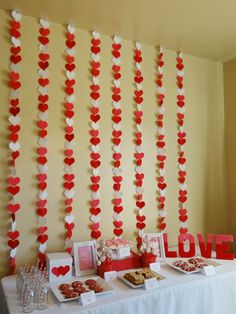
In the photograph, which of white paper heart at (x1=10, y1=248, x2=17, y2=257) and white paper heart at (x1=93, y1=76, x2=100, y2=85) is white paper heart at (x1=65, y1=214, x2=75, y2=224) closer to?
white paper heart at (x1=10, y1=248, x2=17, y2=257)

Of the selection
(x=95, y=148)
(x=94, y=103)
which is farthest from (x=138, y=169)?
(x=94, y=103)

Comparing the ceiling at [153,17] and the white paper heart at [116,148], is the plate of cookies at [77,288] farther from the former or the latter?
the ceiling at [153,17]

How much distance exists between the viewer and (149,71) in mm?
2299

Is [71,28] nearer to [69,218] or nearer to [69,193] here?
[69,193]

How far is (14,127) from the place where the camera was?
176 centimetres

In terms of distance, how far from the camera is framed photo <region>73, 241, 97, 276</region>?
5.50ft

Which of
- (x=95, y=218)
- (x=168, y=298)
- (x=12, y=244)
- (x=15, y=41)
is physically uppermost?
(x=15, y=41)

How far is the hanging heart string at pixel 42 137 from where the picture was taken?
180cm

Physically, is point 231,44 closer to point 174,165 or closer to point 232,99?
point 232,99

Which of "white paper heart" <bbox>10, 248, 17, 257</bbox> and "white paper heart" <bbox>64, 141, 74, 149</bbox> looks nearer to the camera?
"white paper heart" <bbox>10, 248, 17, 257</bbox>

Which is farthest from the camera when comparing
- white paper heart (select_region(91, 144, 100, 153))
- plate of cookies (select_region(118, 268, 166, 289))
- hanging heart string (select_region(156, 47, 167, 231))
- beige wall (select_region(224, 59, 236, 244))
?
beige wall (select_region(224, 59, 236, 244))

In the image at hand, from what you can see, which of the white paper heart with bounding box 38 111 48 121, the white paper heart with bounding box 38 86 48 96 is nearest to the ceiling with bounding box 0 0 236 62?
the white paper heart with bounding box 38 86 48 96

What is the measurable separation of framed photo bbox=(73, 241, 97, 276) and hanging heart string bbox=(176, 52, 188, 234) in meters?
0.91

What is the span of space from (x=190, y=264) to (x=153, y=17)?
1.68m
